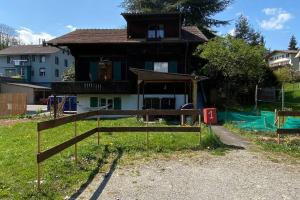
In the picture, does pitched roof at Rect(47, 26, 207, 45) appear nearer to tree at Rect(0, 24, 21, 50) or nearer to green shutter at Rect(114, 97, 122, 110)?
green shutter at Rect(114, 97, 122, 110)

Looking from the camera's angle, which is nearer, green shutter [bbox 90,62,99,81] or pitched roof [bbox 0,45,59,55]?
green shutter [bbox 90,62,99,81]

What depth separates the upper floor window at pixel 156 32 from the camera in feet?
109

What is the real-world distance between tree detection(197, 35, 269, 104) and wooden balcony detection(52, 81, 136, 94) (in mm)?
11515

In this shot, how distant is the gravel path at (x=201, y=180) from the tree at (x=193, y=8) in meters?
38.7

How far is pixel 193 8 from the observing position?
49719mm

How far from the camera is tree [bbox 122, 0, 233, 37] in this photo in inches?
1914

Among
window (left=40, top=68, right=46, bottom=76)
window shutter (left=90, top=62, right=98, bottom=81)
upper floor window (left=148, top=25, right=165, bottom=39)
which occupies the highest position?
upper floor window (left=148, top=25, right=165, bottom=39)

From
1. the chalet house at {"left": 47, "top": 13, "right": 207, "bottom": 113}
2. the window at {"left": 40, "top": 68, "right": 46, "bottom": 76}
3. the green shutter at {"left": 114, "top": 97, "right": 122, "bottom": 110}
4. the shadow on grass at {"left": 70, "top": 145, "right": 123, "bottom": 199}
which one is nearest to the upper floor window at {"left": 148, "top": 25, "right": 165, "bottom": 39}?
the chalet house at {"left": 47, "top": 13, "right": 207, "bottom": 113}

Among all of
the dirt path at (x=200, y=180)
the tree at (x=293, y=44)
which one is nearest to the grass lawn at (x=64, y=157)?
the dirt path at (x=200, y=180)

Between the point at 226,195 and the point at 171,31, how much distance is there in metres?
26.2

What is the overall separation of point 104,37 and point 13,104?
35.7 ft

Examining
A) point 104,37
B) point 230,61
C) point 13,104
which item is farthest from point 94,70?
point 230,61

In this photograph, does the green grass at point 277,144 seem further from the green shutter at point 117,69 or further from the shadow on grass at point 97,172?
the green shutter at point 117,69

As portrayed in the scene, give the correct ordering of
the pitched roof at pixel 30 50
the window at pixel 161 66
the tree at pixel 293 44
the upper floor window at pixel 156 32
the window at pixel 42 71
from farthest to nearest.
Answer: the tree at pixel 293 44 < the window at pixel 42 71 < the pitched roof at pixel 30 50 < the upper floor window at pixel 156 32 < the window at pixel 161 66
